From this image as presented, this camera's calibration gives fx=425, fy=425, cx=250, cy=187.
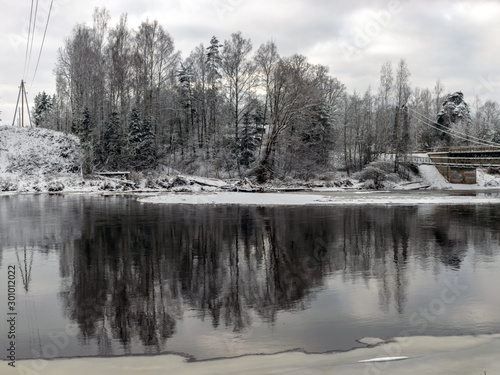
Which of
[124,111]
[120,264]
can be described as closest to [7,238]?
[120,264]

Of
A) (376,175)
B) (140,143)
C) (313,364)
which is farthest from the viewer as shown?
(376,175)

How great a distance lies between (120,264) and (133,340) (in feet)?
15.9

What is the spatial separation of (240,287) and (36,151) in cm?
5025

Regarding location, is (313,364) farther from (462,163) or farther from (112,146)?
(462,163)

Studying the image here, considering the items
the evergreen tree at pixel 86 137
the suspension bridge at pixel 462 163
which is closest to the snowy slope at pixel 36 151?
the evergreen tree at pixel 86 137

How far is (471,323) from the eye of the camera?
21.9 ft

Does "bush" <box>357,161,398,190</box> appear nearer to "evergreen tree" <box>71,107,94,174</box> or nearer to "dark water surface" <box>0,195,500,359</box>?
"evergreen tree" <box>71,107,94,174</box>

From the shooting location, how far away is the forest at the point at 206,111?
51.5 meters

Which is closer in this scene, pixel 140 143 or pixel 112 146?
pixel 140 143

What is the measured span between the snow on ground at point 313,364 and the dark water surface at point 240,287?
0.82 ft

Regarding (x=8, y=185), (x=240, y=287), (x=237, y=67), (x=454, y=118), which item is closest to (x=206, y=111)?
(x=237, y=67)

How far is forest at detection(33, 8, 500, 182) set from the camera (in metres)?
51.5

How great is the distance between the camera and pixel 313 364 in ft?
17.3

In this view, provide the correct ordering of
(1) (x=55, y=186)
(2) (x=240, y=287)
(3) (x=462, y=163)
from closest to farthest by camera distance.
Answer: (2) (x=240, y=287) < (1) (x=55, y=186) < (3) (x=462, y=163)
